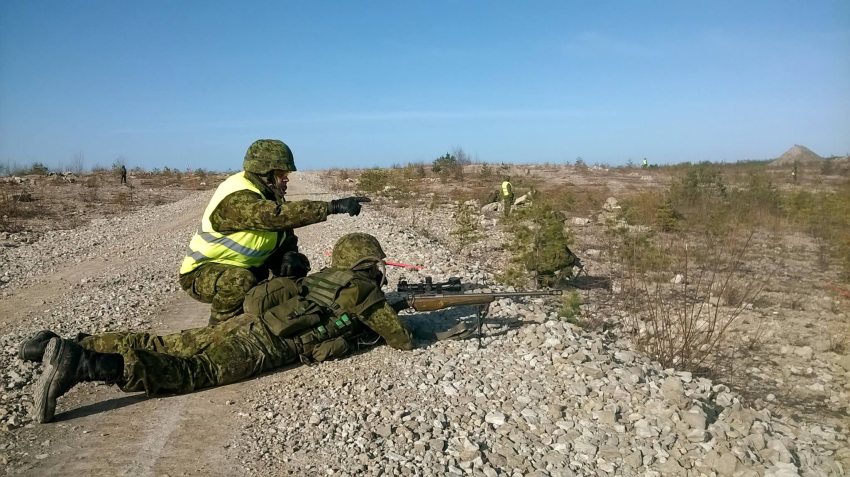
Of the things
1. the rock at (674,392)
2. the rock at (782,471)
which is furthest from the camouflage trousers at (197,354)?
the rock at (782,471)

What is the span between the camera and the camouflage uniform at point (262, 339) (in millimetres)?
4512

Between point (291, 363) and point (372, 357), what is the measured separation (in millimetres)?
662

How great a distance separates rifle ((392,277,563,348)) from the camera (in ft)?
18.1

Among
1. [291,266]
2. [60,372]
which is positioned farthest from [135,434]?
[291,266]

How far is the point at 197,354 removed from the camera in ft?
15.6

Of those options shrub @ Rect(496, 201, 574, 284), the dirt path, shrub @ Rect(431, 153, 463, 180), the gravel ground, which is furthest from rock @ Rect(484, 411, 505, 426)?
shrub @ Rect(431, 153, 463, 180)

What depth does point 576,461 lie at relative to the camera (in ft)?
12.2

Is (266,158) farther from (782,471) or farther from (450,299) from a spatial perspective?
(782,471)

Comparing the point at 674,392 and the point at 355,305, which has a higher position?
the point at 355,305

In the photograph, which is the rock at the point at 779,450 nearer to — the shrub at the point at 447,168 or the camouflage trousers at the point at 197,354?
the camouflage trousers at the point at 197,354

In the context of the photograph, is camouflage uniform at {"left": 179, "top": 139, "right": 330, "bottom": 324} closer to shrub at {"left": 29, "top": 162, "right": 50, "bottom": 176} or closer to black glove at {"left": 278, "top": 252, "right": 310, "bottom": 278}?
black glove at {"left": 278, "top": 252, "right": 310, "bottom": 278}

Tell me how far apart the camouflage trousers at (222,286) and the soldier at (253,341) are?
0.14m

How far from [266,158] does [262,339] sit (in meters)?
1.49

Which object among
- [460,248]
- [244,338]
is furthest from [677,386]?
[460,248]
